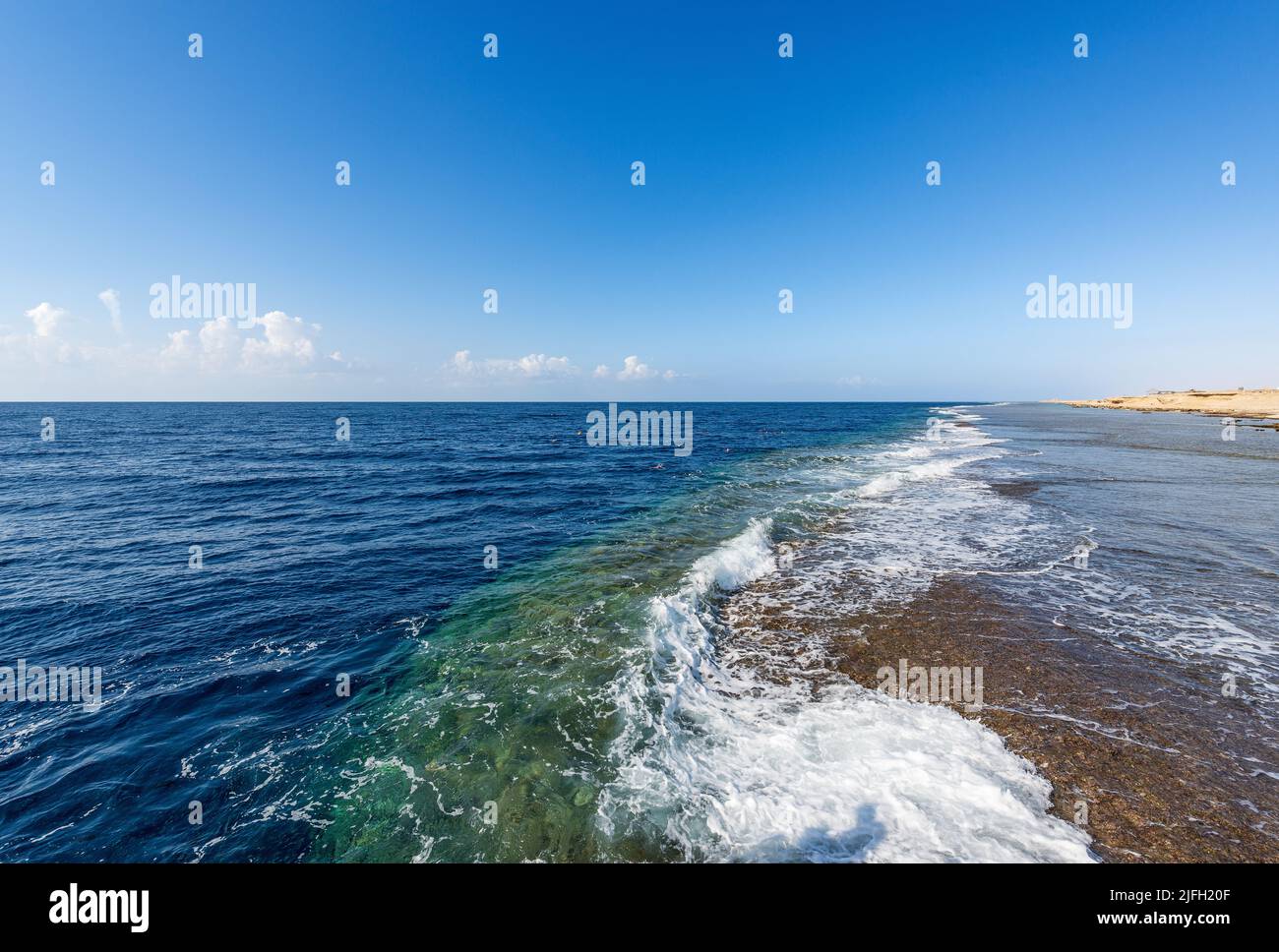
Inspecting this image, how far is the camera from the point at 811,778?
7512 millimetres

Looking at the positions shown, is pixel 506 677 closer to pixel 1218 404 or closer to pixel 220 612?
pixel 220 612

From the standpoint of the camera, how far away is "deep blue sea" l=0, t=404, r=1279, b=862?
22.4 feet

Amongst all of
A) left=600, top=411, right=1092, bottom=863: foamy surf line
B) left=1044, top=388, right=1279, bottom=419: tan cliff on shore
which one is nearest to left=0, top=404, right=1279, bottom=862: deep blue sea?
left=600, top=411, right=1092, bottom=863: foamy surf line

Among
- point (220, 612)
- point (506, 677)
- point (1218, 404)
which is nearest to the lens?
point (506, 677)

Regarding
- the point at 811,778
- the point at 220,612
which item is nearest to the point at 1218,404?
the point at 811,778

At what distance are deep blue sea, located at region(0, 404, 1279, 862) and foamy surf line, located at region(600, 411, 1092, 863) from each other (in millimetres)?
47

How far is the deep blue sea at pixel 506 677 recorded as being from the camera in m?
6.83

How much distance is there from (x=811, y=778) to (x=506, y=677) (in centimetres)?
679

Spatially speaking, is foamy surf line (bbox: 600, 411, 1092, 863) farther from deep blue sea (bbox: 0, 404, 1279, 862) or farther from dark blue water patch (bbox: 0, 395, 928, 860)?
dark blue water patch (bbox: 0, 395, 928, 860)

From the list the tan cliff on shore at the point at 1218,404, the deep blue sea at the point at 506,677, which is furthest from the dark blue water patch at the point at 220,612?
the tan cliff on shore at the point at 1218,404

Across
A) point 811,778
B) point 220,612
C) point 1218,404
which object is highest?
point 1218,404

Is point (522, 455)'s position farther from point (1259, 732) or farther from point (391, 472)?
point (1259, 732)
